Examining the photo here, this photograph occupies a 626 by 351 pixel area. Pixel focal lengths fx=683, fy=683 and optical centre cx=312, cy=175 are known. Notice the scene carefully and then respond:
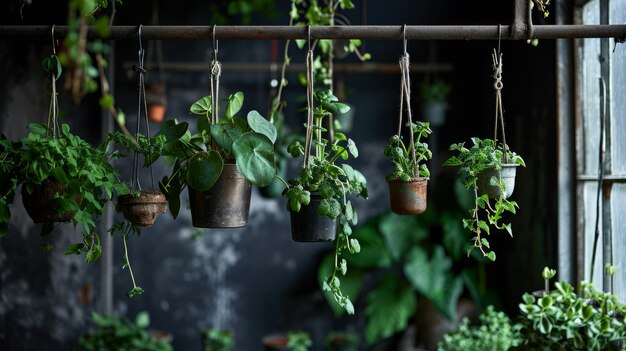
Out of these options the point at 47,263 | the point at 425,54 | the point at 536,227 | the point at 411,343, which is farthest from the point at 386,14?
the point at 47,263

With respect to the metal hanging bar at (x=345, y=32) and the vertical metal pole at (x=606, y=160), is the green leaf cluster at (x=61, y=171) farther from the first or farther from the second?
the vertical metal pole at (x=606, y=160)

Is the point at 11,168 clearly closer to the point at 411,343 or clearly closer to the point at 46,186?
the point at 46,186

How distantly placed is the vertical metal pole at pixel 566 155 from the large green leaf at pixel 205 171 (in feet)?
6.53

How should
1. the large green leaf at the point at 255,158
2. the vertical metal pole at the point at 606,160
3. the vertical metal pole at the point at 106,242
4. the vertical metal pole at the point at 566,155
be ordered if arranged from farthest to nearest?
1. the vertical metal pole at the point at 106,242
2. the vertical metal pole at the point at 566,155
3. the vertical metal pole at the point at 606,160
4. the large green leaf at the point at 255,158

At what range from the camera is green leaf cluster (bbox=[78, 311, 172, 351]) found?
421cm

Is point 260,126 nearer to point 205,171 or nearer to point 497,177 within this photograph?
point 205,171

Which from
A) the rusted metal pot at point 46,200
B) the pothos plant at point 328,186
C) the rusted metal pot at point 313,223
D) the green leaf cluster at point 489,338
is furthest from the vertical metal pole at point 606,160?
the rusted metal pot at point 46,200

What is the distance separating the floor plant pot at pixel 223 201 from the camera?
2234mm

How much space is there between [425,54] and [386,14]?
0.41m

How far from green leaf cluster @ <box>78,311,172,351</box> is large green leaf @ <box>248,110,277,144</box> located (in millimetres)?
2535

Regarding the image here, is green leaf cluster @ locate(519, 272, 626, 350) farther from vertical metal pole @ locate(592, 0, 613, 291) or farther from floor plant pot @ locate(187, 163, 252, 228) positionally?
floor plant pot @ locate(187, 163, 252, 228)

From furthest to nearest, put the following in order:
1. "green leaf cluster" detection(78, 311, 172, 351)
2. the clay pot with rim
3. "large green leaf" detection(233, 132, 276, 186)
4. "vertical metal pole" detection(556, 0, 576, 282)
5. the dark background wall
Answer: the dark background wall < the clay pot with rim < "green leaf cluster" detection(78, 311, 172, 351) < "vertical metal pole" detection(556, 0, 576, 282) < "large green leaf" detection(233, 132, 276, 186)

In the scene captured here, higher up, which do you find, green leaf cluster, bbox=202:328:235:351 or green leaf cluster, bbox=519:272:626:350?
green leaf cluster, bbox=519:272:626:350

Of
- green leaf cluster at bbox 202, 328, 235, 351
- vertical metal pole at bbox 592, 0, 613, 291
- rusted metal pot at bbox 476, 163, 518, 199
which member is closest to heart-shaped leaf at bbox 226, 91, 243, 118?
rusted metal pot at bbox 476, 163, 518, 199
